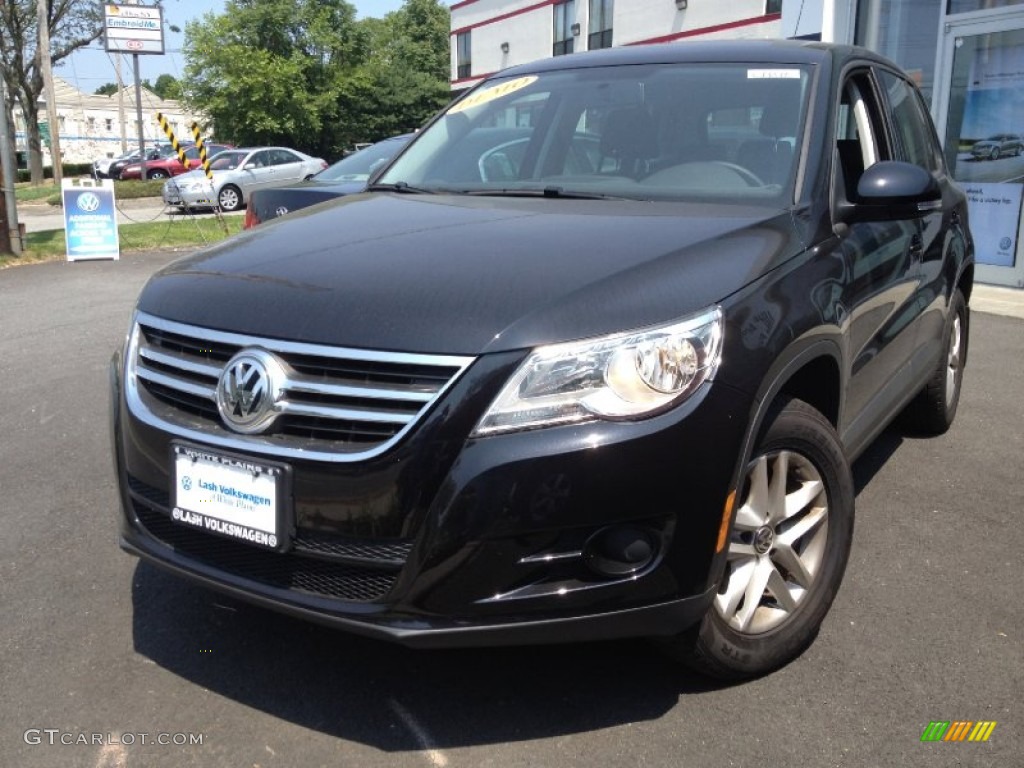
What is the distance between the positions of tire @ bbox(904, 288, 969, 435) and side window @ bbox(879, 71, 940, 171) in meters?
0.72

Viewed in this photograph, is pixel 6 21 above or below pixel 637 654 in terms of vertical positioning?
above

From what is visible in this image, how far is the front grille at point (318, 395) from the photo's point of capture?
A: 7.17 ft

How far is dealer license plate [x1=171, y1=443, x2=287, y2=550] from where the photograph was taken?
231 cm

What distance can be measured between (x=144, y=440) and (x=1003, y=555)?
3092 millimetres

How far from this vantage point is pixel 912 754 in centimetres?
242

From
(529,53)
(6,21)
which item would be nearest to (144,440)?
(529,53)

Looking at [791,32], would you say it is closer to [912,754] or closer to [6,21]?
[912,754]

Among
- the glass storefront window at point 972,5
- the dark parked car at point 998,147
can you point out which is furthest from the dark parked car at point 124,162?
the dark parked car at point 998,147

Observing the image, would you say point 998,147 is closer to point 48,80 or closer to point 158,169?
point 158,169

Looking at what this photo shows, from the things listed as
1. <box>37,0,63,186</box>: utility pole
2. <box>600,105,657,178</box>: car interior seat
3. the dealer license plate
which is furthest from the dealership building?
<box>37,0,63,186</box>: utility pole

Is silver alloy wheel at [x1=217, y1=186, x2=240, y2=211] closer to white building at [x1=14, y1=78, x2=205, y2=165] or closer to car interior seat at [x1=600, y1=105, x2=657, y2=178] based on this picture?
car interior seat at [x1=600, y1=105, x2=657, y2=178]

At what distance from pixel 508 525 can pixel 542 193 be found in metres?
1.57

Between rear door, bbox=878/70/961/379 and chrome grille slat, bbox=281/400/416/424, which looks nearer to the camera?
chrome grille slat, bbox=281/400/416/424

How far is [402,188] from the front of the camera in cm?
372
